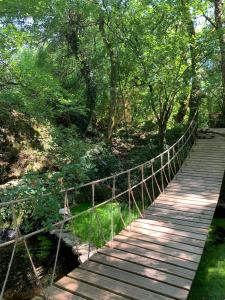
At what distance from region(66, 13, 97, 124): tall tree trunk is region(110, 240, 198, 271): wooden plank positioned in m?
8.20

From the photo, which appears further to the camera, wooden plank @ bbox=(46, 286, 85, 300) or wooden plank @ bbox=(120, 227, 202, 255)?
wooden plank @ bbox=(120, 227, 202, 255)

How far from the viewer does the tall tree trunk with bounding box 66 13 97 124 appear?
484 inches

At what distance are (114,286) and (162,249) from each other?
120 cm

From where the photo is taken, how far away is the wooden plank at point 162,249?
424 centimetres

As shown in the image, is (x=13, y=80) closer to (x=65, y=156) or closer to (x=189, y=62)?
(x=65, y=156)

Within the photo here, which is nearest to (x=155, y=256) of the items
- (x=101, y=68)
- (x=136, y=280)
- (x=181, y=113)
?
(x=136, y=280)

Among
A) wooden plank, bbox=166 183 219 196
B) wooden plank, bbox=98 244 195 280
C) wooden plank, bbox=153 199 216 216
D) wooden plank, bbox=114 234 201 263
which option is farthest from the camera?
wooden plank, bbox=166 183 219 196

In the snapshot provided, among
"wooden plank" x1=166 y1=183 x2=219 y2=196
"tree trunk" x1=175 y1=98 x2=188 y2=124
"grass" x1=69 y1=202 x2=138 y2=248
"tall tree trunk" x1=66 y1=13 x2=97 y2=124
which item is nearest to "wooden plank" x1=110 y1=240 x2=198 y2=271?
"grass" x1=69 y1=202 x2=138 y2=248

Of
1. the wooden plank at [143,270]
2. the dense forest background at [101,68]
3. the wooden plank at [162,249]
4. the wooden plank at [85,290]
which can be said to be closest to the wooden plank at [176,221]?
the wooden plank at [162,249]

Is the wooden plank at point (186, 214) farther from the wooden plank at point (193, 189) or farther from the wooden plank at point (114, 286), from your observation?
the wooden plank at point (114, 286)

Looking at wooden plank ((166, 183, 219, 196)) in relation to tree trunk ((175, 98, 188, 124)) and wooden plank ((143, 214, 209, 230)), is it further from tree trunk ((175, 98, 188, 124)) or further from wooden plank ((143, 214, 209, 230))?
tree trunk ((175, 98, 188, 124))

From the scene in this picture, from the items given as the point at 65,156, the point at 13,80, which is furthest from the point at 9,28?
the point at 65,156

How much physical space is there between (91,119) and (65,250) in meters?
8.02

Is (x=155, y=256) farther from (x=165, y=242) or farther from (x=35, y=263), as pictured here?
(x=35, y=263)
